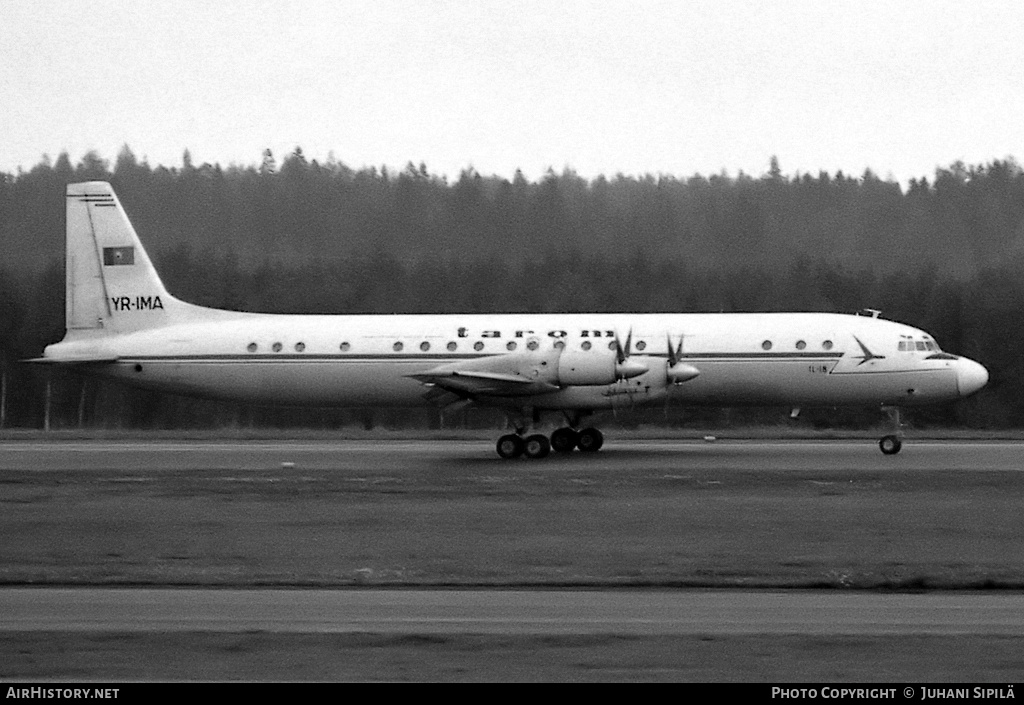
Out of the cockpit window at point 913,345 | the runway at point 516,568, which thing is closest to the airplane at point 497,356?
the cockpit window at point 913,345

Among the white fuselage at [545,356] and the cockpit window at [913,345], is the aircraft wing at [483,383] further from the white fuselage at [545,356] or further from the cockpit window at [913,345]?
the cockpit window at [913,345]

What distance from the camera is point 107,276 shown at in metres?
38.3

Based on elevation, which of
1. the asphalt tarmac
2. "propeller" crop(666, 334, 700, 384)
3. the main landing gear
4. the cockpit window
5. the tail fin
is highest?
the tail fin

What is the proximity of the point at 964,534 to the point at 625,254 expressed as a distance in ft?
109

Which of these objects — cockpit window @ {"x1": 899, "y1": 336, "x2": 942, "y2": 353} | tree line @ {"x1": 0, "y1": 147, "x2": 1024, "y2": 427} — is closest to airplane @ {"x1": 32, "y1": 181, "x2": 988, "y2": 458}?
cockpit window @ {"x1": 899, "y1": 336, "x2": 942, "y2": 353}

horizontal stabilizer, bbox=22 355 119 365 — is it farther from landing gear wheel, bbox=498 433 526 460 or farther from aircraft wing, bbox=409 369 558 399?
landing gear wheel, bbox=498 433 526 460

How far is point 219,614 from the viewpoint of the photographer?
13047 millimetres

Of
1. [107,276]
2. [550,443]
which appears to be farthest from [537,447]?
[107,276]

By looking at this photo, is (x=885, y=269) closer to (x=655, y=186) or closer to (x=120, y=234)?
(x=655, y=186)

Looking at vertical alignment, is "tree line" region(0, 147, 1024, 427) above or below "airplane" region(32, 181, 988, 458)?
above

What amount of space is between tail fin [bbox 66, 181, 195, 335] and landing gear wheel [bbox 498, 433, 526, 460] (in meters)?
10.7

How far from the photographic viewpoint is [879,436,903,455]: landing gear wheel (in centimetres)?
3325
